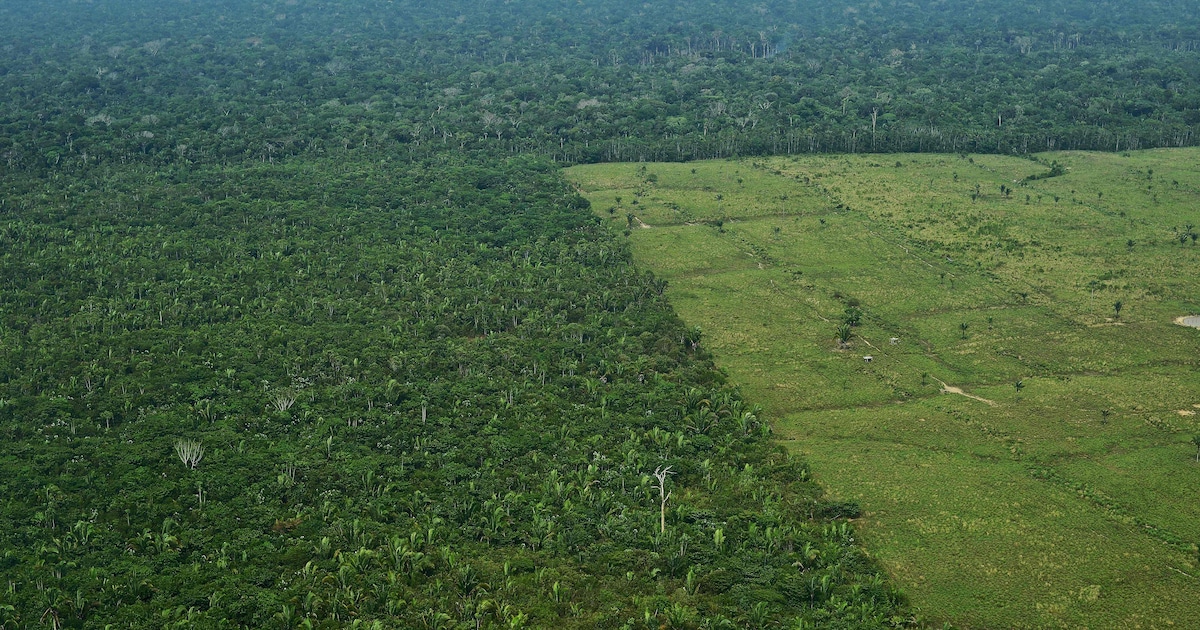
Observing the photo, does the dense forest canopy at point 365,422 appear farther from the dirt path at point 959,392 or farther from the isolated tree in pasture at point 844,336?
the dirt path at point 959,392

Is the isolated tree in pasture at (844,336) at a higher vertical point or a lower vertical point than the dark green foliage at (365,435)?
lower

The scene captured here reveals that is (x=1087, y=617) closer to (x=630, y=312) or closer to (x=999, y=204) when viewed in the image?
(x=630, y=312)

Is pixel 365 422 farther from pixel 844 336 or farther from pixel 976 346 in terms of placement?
pixel 976 346

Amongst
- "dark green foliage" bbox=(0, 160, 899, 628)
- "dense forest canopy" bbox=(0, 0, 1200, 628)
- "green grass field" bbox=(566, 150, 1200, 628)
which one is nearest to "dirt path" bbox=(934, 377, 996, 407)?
"green grass field" bbox=(566, 150, 1200, 628)

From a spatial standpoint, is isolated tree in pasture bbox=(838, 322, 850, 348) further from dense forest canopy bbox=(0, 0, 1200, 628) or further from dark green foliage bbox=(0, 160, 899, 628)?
dark green foliage bbox=(0, 160, 899, 628)

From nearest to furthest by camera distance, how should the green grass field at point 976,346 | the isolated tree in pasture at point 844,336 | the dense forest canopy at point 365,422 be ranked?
the dense forest canopy at point 365,422
the green grass field at point 976,346
the isolated tree in pasture at point 844,336

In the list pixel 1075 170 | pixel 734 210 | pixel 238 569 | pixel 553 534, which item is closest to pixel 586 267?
pixel 734 210

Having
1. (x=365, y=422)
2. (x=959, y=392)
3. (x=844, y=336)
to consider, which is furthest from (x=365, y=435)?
(x=959, y=392)

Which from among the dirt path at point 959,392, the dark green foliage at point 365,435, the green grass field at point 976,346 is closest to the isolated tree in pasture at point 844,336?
the green grass field at point 976,346
